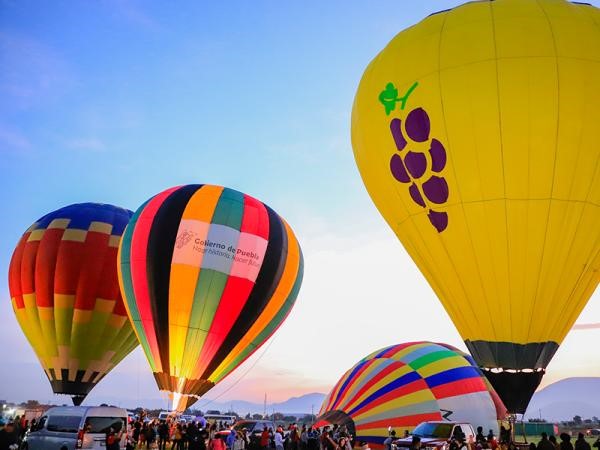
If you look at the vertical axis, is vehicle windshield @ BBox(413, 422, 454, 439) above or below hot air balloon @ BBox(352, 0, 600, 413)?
below

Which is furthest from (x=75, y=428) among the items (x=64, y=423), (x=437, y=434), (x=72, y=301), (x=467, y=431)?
(x=72, y=301)

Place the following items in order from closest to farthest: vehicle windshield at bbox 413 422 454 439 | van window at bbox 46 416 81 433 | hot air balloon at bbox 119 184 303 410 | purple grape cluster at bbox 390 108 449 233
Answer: van window at bbox 46 416 81 433
vehicle windshield at bbox 413 422 454 439
purple grape cluster at bbox 390 108 449 233
hot air balloon at bbox 119 184 303 410

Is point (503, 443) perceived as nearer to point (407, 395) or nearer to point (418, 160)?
point (407, 395)

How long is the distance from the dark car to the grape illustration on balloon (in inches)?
282

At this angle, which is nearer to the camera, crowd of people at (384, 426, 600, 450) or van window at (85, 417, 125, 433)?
crowd of people at (384, 426, 600, 450)

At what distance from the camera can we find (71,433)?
452 inches

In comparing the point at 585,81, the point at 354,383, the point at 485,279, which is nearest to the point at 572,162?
the point at 585,81

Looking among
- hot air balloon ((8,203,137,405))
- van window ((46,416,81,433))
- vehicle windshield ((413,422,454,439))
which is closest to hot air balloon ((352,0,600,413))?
vehicle windshield ((413,422,454,439))

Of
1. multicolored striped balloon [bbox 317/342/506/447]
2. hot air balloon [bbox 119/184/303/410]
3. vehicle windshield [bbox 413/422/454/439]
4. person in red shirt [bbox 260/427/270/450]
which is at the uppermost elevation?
hot air balloon [bbox 119/184/303/410]

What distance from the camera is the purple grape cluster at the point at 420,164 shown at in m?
12.7

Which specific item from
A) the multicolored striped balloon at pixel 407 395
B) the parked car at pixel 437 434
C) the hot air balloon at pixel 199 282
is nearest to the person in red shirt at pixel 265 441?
the multicolored striped balloon at pixel 407 395

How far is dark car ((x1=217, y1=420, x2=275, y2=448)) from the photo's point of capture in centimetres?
1609

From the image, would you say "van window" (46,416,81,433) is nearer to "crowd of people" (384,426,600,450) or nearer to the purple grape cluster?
"crowd of people" (384,426,600,450)

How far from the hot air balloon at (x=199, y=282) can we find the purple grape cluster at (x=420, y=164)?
8.00 meters
